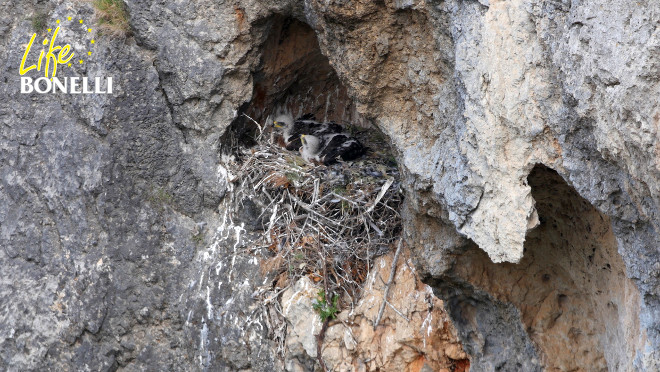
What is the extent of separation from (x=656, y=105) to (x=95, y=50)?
13.3 feet

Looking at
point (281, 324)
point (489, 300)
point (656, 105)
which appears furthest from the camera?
Result: point (281, 324)

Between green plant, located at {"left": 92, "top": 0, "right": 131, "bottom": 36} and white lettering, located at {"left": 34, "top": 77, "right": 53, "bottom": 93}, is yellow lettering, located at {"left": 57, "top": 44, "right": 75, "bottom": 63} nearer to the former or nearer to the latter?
white lettering, located at {"left": 34, "top": 77, "right": 53, "bottom": 93}

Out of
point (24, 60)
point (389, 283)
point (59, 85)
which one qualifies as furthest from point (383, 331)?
point (24, 60)

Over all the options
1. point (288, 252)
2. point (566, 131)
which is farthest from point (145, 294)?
point (566, 131)

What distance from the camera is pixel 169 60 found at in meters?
5.34

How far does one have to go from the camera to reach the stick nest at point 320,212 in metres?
5.26

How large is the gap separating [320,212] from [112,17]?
2022 millimetres

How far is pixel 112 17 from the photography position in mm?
5516

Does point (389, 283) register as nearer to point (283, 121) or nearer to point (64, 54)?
point (283, 121)

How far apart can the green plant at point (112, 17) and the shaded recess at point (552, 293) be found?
2.92 metres

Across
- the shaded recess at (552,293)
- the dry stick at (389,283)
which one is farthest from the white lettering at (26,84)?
the shaded recess at (552,293)

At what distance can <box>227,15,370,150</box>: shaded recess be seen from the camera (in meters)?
5.58

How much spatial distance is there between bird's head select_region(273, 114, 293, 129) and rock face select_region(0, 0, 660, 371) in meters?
0.13

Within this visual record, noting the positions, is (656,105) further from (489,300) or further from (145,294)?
(145,294)
